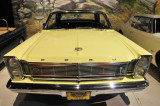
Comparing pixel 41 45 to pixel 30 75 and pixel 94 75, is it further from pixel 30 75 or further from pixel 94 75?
pixel 94 75

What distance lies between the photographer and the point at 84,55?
171 centimetres

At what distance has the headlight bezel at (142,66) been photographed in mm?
1800

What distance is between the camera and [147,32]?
3.33 metres

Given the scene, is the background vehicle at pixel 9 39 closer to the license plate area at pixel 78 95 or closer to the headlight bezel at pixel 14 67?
the headlight bezel at pixel 14 67

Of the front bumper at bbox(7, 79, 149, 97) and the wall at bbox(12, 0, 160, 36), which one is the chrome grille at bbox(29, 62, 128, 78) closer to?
the front bumper at bbox(7, 79, 149, 97)

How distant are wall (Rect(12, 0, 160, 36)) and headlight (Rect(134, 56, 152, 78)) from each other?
225 inches

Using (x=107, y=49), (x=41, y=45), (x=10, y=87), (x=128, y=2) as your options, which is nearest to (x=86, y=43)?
(x=107, y=49)

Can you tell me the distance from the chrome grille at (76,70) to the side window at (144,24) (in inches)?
79.4

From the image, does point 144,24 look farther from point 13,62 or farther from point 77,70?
point 13,62

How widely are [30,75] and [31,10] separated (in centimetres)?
586

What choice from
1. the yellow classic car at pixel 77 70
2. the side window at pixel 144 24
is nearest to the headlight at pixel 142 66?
the yellow classic car at pixel 77 70

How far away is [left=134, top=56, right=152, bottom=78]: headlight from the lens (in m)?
1.81

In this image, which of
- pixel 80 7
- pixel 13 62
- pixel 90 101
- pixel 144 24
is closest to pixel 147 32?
pixel 144 24

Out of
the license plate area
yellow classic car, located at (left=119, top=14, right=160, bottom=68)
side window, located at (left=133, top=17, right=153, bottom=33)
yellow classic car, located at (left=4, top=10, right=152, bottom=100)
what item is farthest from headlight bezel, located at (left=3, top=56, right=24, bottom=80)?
side window, located at (left=133, top=17, right=153, bottom=33)
